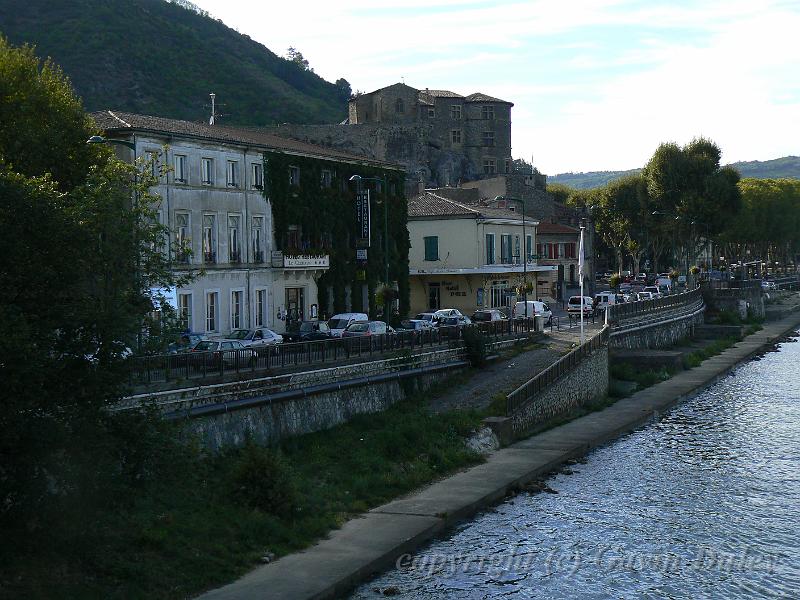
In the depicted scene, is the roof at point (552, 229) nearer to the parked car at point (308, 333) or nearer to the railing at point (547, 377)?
the railing at point (547, 377)

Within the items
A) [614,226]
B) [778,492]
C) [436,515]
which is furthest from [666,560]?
[614,226]

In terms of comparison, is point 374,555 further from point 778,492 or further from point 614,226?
point 614,226

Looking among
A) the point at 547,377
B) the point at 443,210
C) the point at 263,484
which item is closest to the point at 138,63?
the point at 443,210

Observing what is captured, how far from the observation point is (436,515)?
30.4 metres

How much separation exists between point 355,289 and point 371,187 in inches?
282

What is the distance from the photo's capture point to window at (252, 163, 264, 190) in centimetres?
5975

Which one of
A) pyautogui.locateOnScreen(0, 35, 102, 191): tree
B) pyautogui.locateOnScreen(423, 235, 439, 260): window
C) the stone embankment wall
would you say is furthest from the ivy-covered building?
the stone embankment wall

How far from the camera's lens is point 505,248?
8556cm

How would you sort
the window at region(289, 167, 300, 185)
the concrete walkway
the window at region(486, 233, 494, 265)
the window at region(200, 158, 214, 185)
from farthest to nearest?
the window at region(486, 233, 494, 265) → the window at region(289, 167, 300, 185) → the window at region(200, 158, 214, 185) → the concrete walkway

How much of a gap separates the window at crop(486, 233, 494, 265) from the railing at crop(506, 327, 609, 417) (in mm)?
26163

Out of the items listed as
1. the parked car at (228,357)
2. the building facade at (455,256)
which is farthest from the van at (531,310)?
the parked car at (228,357)

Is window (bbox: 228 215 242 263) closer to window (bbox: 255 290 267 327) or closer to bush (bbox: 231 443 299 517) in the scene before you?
window (bbox: 255 290 267 327)

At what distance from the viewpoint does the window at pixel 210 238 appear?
181ft

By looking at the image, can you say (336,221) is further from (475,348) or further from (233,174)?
(475,348)
